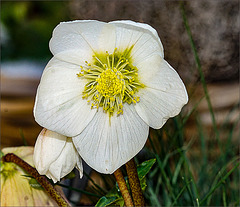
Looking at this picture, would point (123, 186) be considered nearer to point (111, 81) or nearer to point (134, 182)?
point (134, 182)

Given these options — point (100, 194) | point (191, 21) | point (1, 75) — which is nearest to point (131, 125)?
point (100, 194)

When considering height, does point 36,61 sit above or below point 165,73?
below

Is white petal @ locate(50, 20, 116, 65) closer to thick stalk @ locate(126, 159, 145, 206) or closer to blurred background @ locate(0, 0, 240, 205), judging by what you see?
thick stalk @ locate(126, 159, 145, 206)

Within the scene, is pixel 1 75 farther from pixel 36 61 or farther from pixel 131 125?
pixel 131 125

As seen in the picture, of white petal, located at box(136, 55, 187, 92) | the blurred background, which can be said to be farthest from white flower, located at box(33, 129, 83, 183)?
the blurred background

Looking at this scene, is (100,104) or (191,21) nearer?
(100,104)

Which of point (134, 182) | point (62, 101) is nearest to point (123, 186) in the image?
point (134, 182)
